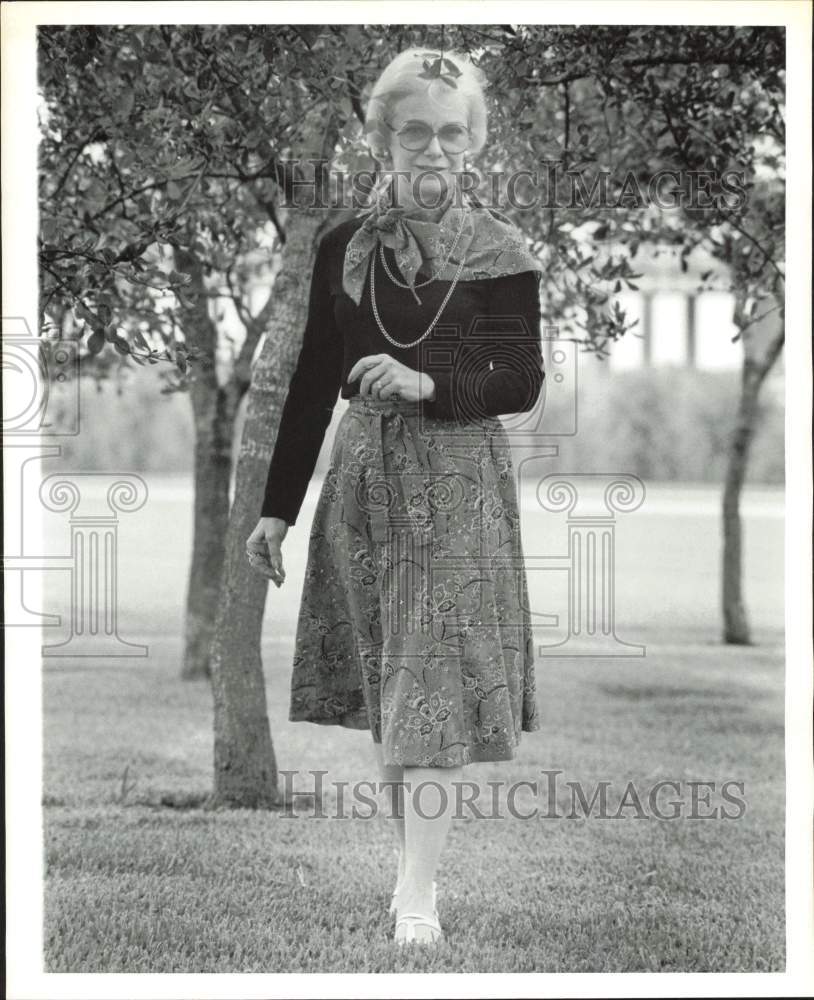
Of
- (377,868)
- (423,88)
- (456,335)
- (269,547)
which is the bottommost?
(377,868)

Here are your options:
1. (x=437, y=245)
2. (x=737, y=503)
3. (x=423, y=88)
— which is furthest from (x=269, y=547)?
(x=737, y=503)

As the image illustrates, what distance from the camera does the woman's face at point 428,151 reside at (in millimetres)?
3309

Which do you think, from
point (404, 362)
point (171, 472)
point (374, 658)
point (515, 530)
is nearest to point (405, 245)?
point (404, 362)

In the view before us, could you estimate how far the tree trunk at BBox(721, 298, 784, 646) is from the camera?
7438 mm

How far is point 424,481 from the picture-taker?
129 inches

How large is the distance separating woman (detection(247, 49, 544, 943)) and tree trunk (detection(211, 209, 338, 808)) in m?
0.75

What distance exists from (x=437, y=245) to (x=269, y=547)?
0.92 meters

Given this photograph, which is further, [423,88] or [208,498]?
[208,498]

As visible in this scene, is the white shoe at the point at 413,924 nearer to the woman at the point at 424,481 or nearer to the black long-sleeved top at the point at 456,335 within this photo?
the woman at the point at 424,481

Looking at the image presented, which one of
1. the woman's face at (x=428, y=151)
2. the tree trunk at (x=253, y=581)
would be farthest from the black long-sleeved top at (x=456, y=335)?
the tree trunk at (x=253, y=581)

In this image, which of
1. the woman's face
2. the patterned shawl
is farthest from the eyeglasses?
the patterned shawl

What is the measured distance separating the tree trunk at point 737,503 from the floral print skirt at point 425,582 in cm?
437

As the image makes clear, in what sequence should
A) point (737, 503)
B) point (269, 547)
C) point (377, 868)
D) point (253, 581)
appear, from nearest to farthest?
point (269, 547) < point (377, 868) < point (253, 581) < point (737, 503)

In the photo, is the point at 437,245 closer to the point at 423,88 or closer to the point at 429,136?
the point at 429,136
